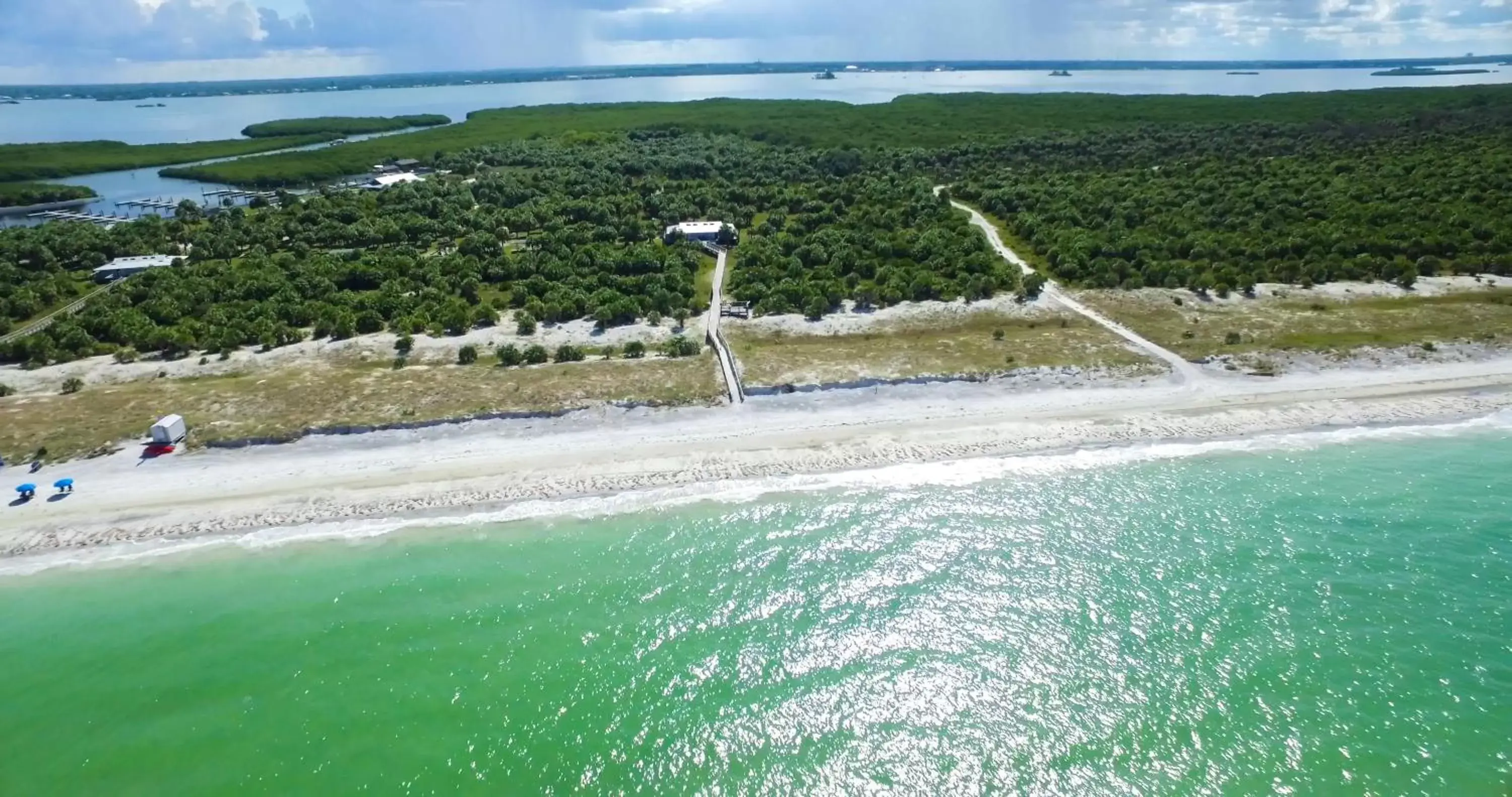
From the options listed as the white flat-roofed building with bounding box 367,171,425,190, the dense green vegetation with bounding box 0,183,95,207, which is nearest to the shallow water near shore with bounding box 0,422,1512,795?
the white flat-roofed building with bounding box 367,171,425,190

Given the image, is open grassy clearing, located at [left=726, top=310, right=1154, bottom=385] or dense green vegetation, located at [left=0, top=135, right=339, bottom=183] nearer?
open grassy clearing, located at [left=726, top=310, right=1154, bottom=385]

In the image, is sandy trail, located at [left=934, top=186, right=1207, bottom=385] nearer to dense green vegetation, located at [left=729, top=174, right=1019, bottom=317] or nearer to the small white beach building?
dense green vegetation, located at [left=729, top=174, right=1019, bottom=317]

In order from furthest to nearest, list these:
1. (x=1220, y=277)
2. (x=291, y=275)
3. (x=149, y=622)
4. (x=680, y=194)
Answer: (x=680, y=194), (x=291, y=275), (x=1220, y=277), (x=149, y=622)

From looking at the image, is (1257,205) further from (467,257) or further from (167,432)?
(167,432)

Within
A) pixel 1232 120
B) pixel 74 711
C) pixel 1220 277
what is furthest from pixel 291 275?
pixel 1232 120

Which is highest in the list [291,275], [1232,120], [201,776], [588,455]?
[1232,120]

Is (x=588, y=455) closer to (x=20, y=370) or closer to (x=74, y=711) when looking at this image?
(x=74, y=711)
